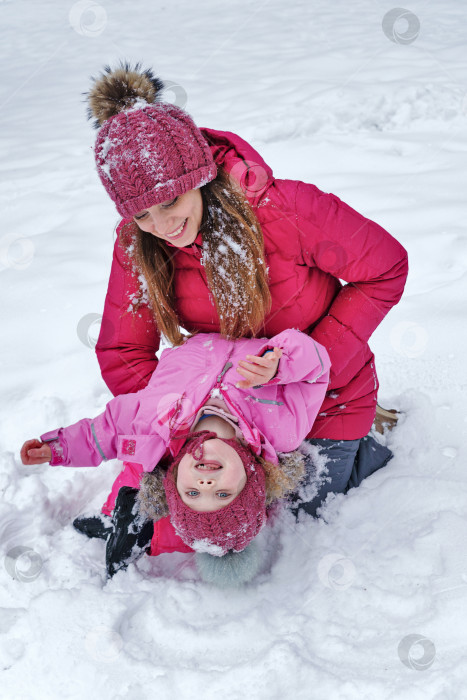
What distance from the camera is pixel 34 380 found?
2734 mm

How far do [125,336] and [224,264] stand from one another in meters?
0.56

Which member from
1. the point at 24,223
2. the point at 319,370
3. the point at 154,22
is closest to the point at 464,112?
the point at 24,223

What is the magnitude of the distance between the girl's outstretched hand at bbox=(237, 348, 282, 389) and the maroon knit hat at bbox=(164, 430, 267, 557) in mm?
279

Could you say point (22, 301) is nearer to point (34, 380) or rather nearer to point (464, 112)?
point (34, 380)

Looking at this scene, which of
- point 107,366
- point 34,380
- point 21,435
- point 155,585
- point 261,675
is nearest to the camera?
point 261,675

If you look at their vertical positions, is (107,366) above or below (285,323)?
below

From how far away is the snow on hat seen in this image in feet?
5.13

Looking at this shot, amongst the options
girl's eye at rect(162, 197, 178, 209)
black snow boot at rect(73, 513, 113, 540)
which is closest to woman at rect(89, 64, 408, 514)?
girl's eye at rect(162, 197, 178, 209)

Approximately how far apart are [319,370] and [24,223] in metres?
2.72

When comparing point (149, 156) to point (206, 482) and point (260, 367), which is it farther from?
point (206, 482)

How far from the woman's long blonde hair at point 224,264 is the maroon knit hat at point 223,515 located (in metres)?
0.40

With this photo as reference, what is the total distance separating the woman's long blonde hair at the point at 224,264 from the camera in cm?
178
